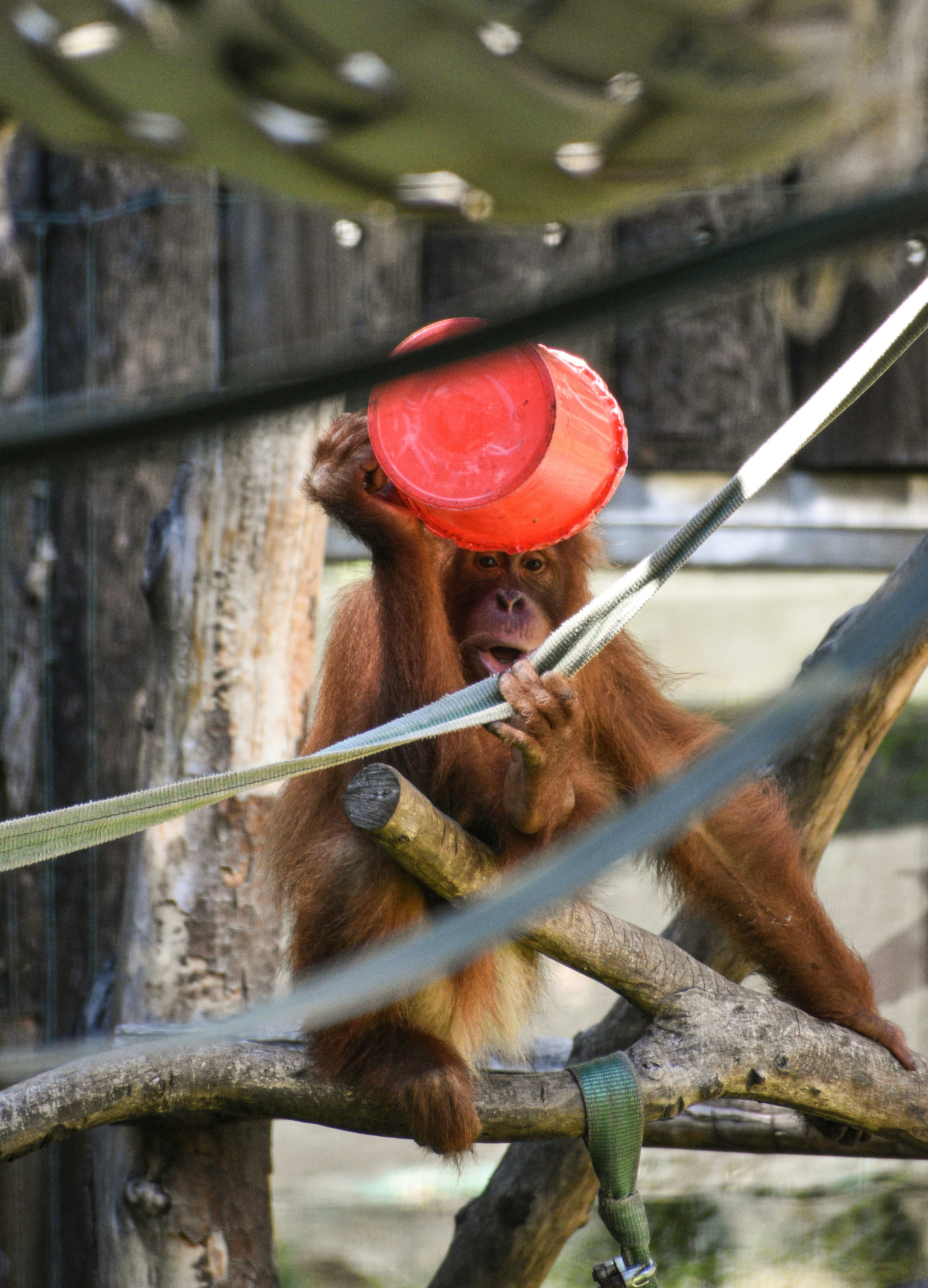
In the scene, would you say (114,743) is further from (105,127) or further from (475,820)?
(105,127)

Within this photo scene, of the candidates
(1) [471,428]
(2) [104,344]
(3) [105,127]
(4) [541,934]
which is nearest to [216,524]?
(2) [104,344]

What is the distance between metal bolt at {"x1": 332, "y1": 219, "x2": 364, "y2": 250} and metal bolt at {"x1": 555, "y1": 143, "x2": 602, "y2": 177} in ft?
9.12

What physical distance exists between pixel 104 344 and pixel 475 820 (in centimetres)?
220

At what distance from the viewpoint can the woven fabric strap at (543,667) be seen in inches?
57.5

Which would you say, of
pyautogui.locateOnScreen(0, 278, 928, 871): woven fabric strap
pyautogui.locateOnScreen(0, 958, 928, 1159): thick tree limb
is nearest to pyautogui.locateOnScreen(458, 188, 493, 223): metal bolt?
pyautogui.locateOnScreen(0, 278, 928, 871): woven fabric strap

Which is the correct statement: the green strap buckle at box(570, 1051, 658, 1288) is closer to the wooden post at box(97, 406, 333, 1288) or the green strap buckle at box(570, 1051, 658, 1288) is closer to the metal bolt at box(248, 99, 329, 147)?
the wooden post at box(97, 406, 333, 1288)

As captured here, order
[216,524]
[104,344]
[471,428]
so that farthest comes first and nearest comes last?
[104,344] < [216,524] < [471,428]

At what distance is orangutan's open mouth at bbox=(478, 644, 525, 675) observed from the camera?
294 cm

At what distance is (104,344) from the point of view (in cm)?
427

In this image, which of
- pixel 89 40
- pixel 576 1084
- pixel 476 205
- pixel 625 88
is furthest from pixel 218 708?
pixel 625 88

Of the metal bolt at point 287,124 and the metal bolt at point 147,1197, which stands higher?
the metal bolt at point 287,124

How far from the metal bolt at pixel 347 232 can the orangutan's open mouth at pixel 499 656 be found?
1980 mm

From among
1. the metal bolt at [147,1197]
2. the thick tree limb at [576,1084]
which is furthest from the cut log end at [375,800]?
the metal bolt at [147,1197]

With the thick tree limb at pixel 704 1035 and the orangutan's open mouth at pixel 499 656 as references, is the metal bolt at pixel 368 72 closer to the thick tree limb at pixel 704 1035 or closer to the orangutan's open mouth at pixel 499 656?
the thick tree limb at pixel 704 1035
